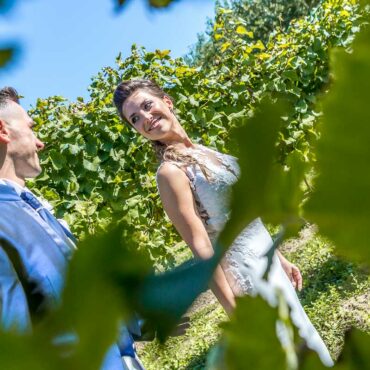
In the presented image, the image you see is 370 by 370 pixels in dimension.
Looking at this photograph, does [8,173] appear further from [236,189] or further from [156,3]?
[236,189]

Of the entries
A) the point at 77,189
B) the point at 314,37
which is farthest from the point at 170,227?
the point at 314,37

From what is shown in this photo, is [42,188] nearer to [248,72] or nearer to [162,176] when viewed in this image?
[248,72]

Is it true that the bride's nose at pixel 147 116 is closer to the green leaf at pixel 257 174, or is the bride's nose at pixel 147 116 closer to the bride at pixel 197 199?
the bride at pixel 197 199

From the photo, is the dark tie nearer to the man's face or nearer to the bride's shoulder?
the man's face

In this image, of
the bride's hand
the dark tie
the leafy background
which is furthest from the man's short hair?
the bride's hand

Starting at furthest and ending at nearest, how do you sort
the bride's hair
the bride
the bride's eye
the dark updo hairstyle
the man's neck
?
1. the dark updo hairstyle
2. the bride's eye
3. the bride's hair
4. the bride
5. the man's neck

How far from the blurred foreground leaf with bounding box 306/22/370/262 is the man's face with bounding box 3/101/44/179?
70.6 inches

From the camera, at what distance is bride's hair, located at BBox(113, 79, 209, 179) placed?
219cm

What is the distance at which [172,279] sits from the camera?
0.64ft

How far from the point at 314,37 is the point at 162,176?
5614mm

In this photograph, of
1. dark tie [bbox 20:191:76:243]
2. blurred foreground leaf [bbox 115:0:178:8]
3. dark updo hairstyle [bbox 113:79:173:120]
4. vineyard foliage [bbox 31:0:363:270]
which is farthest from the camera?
vineyard foliage [bbox 31:0:363:270]

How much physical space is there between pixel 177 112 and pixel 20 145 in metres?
4.11

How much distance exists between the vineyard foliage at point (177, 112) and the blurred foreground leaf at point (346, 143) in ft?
17.1

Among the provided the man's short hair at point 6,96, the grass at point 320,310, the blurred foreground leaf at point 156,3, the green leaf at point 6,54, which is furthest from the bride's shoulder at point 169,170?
the green leaf at point 6,54
